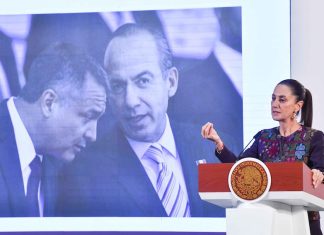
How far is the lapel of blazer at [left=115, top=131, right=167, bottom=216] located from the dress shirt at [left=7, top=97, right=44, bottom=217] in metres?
0.43

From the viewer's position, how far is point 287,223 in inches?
85.6

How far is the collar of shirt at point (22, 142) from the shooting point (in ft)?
12.4

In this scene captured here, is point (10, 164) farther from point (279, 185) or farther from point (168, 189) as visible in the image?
point (279, 185)

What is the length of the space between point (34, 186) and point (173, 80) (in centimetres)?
84

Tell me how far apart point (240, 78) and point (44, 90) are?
953 millimetres

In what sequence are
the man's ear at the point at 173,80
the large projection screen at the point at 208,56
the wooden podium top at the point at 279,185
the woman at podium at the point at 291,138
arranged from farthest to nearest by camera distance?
the man's ear at the point at 173,80 → the large projection screen at the point at 208,56 → the woman at podium at the point at 291,138 → the wooden podium top at the point at 279,185

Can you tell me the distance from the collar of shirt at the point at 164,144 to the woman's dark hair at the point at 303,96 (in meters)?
1.23

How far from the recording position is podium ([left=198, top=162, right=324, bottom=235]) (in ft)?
6.83

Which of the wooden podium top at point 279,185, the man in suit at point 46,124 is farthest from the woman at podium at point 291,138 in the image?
the man in suit at point 46,124

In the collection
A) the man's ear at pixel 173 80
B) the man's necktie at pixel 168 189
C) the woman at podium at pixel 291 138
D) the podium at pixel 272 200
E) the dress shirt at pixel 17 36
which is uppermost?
the dress shirt at pixel 17 36

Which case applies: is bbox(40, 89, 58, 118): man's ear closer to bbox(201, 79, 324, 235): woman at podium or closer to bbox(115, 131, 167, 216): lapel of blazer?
bbox(115, 131, 167, 216): lapel of blazer

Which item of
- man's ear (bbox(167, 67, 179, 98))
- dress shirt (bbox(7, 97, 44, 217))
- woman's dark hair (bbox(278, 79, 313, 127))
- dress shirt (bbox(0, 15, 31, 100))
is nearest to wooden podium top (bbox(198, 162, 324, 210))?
woman's dark hair (bbox(278, 79, 313, 127))

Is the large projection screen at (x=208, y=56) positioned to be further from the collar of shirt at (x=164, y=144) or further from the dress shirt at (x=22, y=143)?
the dress shirt at (x=22, y=143)

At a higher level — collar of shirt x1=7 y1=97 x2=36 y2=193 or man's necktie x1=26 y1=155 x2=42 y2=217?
collar of shirt x1=7 y1=97 x2=36 y2=193
